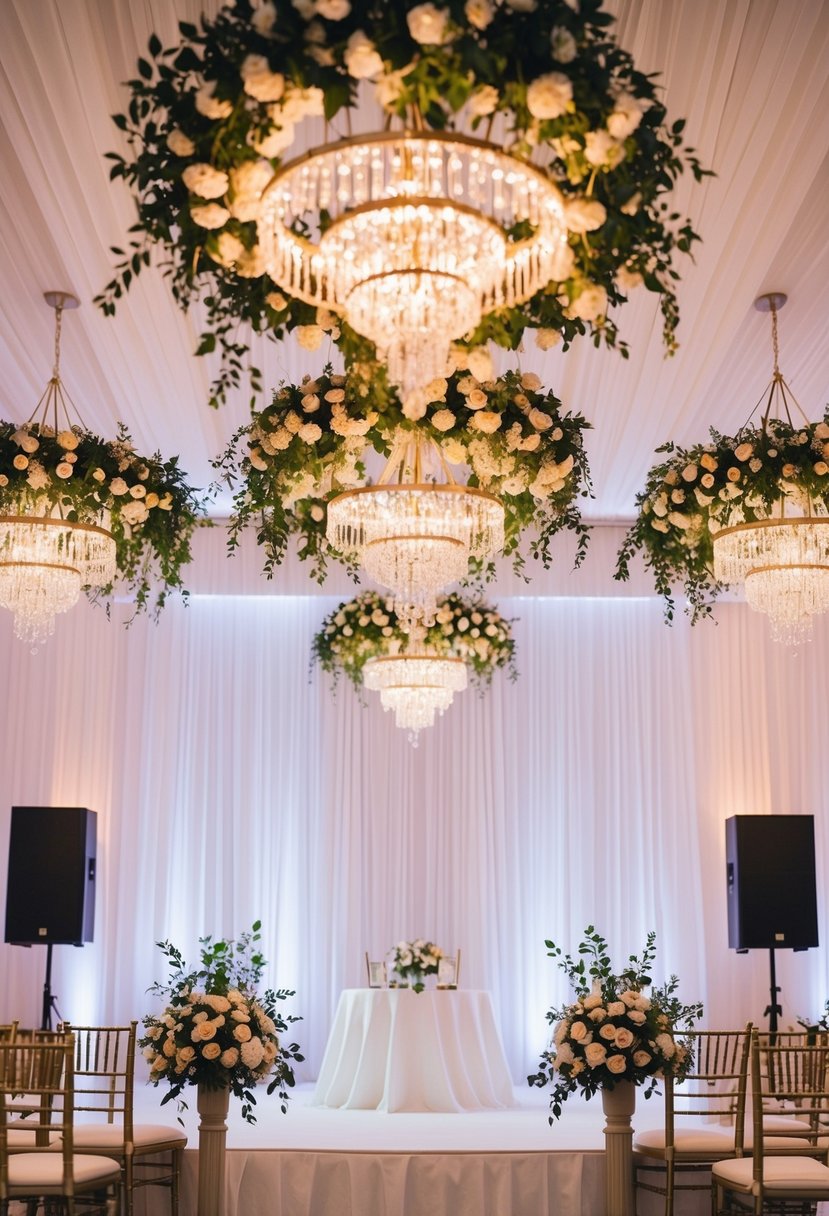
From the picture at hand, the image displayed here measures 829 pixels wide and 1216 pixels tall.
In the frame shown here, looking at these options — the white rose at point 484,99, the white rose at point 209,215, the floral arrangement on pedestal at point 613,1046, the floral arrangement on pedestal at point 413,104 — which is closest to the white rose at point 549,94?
the floral arrangement on pedestal at point 413,104

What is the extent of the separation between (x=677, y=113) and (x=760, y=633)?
6.54 metres

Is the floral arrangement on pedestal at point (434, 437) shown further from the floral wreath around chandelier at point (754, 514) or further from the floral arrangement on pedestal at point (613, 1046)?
the floral arrangement on pedestal at point (613, 1046)

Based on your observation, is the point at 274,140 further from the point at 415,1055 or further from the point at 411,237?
the point at 415,1055

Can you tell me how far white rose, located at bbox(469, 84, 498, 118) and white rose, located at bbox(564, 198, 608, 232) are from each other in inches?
12.6

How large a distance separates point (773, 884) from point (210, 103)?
26.3 ft

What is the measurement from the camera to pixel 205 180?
3301mm

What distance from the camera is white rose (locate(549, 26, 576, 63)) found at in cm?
304

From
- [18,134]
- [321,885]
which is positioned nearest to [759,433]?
[18,134]

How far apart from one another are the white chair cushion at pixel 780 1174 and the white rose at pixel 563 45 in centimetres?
432

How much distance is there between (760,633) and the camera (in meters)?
11.2

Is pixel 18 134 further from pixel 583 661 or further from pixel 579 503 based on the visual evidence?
pixel 583 661

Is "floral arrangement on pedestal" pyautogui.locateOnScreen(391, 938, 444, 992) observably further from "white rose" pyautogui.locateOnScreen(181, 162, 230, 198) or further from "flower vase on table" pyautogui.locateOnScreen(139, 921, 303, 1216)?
"white rose" pyautogui.locateOnScreen(181, 162, 230, 198)

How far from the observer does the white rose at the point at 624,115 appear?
10.4 feet

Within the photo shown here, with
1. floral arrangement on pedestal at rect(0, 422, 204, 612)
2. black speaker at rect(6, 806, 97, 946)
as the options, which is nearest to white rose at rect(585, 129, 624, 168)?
floral arrangement on pedestal at rect(0, 422, 204, 612)
